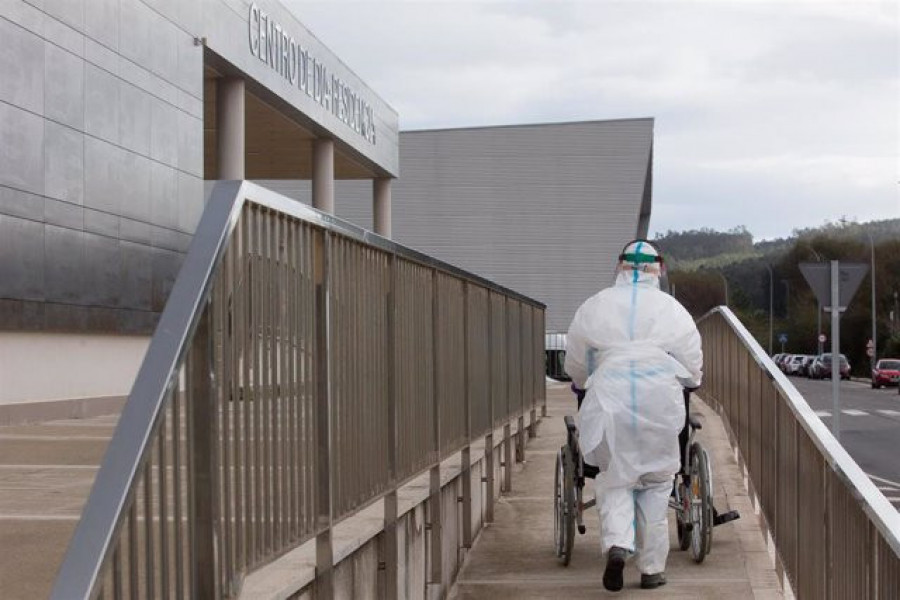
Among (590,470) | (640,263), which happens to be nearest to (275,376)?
(640,263)

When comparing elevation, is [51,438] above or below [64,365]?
below

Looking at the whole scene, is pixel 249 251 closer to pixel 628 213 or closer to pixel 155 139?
pixel 155 139

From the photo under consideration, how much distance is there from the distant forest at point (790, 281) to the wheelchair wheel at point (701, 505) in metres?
62.8

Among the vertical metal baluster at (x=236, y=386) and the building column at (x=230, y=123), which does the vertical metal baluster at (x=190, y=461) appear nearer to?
the vertical metal baluster at (x=236, y=386)

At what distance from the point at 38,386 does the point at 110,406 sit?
2506mm

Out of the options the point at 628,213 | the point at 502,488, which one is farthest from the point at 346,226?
the point at 628,213

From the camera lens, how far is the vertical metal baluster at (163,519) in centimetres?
299

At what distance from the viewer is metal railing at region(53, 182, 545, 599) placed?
285 cm

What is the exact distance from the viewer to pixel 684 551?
8.32 meters

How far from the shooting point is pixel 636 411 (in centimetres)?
725

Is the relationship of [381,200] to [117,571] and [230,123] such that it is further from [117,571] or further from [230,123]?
[117,571]

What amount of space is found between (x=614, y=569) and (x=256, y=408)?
3.42m

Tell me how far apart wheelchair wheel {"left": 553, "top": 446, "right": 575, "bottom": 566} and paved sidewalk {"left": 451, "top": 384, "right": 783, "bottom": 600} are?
11cm

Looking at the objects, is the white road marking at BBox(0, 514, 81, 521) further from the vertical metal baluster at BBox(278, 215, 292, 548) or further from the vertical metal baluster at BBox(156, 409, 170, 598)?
the vertical metal baluster at BBox(156, 409, 170, 598)
